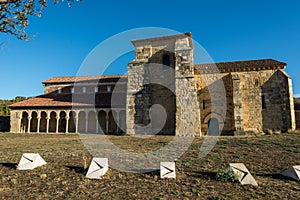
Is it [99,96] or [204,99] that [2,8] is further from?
[99,96]

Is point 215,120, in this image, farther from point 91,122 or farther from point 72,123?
point 72,123

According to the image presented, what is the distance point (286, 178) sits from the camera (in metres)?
7.08

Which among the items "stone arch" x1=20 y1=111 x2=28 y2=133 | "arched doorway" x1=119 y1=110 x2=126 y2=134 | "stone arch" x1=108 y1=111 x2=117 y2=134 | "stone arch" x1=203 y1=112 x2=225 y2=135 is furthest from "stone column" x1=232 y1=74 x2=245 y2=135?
"stone arch" x1=20 y1=111 x2=28 y2=133

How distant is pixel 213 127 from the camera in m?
21.3

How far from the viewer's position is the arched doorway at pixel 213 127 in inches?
831

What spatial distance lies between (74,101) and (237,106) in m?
20.8

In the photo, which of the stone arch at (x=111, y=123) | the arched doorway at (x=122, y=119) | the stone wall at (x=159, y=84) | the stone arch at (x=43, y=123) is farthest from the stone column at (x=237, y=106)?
the stone arch at (x=43, y=123)

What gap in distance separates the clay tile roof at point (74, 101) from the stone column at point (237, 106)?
1340 cm

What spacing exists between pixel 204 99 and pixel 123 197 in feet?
58.1

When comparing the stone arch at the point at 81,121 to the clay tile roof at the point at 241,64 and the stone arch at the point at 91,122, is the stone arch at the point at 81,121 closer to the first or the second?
the stone arch at the point at 91,122

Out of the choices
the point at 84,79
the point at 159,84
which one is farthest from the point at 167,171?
the point at 84,79

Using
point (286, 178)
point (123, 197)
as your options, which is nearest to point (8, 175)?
point (123, 197)

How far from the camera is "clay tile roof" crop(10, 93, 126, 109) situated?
28.2m

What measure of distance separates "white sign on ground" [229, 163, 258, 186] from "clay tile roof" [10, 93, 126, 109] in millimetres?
21501
